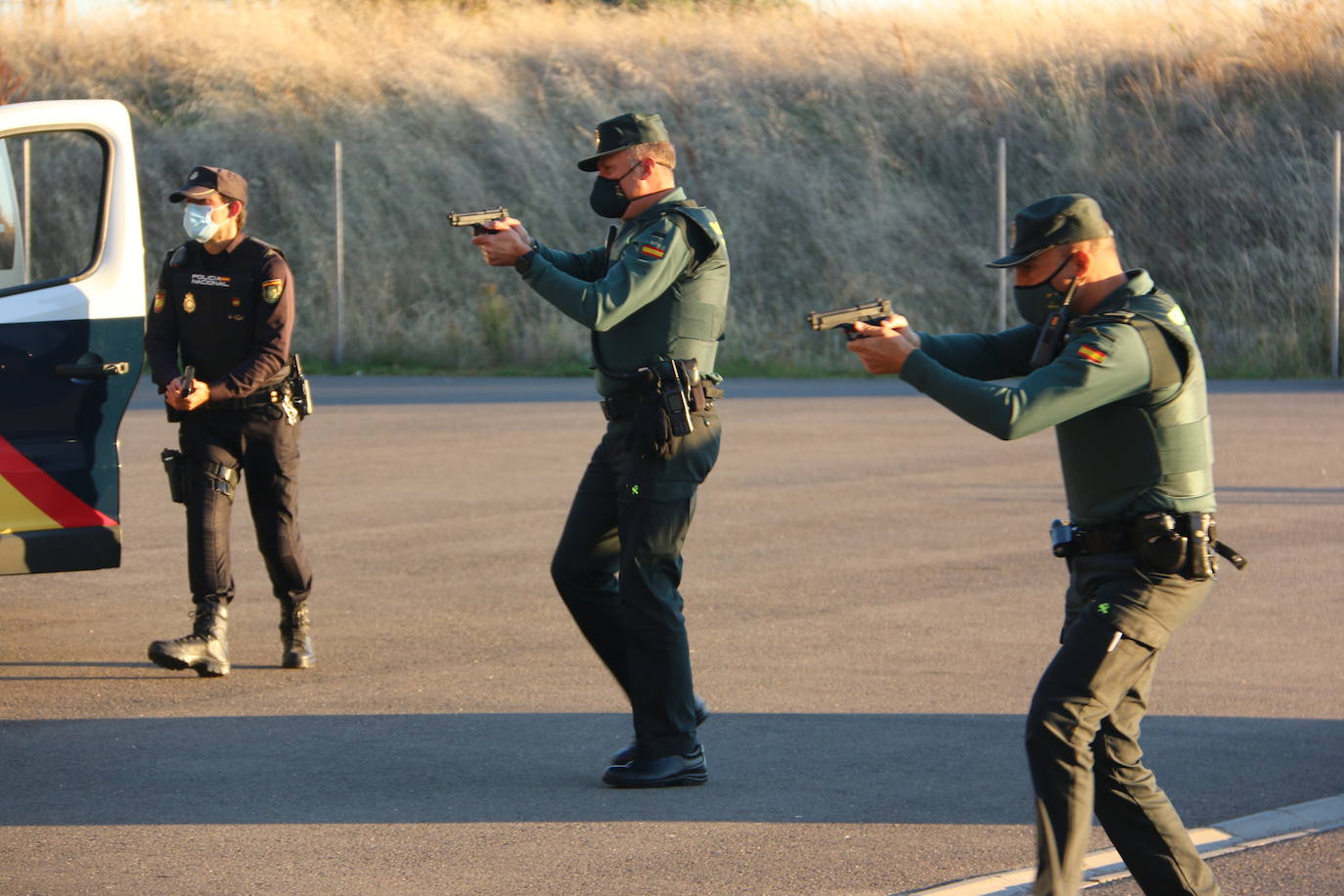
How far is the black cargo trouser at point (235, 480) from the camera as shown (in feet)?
23.3

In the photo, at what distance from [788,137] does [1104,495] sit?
2901cm

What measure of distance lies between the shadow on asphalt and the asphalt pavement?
0.6 inches

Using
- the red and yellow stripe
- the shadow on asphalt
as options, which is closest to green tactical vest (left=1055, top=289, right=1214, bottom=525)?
the shadow on asphalt

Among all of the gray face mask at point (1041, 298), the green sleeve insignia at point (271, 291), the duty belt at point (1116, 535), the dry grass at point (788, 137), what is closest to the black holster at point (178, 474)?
the green sleeve insignia at point (271, 291)

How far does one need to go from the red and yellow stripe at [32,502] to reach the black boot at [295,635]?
815mm

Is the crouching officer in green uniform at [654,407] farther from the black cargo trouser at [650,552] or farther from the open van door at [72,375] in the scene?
the open van door at [72,375]

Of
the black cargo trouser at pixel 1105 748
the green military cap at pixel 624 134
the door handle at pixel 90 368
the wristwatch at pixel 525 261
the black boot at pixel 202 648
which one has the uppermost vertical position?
the green military cap at pixel 624 134

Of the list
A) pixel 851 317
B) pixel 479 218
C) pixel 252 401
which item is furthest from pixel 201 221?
pixel 851 317

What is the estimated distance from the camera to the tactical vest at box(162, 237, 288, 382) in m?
7.05

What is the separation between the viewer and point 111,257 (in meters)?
6.79

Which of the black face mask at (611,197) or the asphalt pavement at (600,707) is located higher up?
the black face mask at (611,197)

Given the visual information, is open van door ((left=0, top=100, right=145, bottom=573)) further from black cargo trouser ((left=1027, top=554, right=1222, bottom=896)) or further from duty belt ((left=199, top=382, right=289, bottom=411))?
black cargo trouser ((left=1027, top=554, right=1222, bottom=896))

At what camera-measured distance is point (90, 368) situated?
6.67m

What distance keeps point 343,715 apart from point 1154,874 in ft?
10.9
